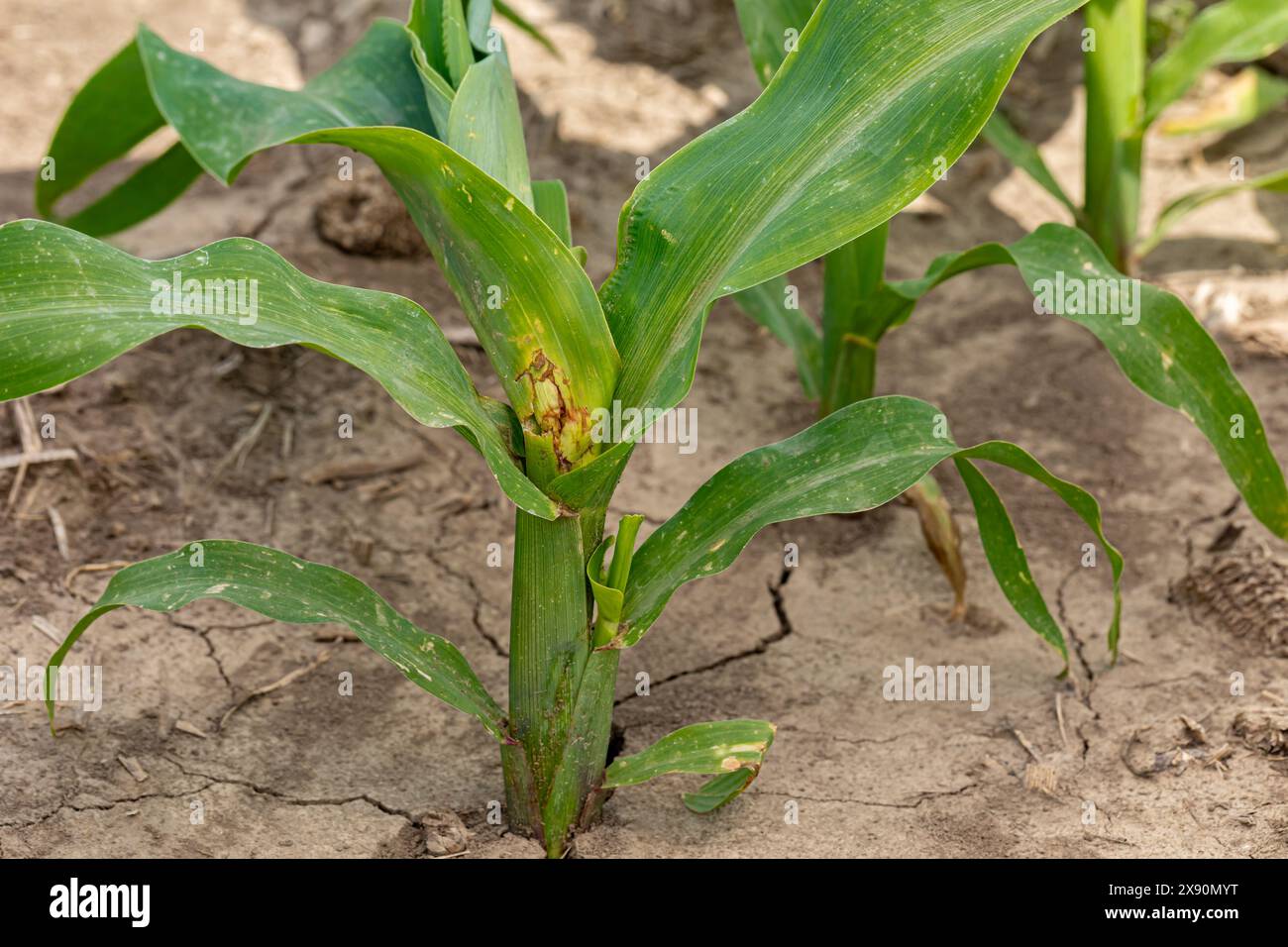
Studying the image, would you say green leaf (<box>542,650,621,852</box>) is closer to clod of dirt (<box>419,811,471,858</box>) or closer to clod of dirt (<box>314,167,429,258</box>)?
clod of dirt (<box>419,811,471,858</box>)

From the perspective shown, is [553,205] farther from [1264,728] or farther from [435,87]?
[1264,728]

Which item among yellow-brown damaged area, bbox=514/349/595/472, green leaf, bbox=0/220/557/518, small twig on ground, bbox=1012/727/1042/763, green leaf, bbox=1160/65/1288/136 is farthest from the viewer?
green leaf, bbox=1160/65/1288/136

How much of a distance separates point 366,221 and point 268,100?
803 millimetres

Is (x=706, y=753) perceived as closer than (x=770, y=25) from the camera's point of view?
Yes

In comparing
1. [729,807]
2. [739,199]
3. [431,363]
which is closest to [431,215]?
[431,363]

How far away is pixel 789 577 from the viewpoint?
226cm

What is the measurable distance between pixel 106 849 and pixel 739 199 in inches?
43.7

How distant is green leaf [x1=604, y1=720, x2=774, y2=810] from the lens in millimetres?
1523

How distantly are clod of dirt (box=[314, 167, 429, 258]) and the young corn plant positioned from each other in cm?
81

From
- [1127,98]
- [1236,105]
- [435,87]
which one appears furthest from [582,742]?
[1236,105]

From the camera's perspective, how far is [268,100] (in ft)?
6.28

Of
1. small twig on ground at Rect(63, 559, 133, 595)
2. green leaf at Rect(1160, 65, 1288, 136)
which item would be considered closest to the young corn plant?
green leaf at Rect(1160, 65, 1288, 136)

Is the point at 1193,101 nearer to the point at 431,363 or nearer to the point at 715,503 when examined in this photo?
the point at 715,503

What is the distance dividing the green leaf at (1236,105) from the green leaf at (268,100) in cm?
206
